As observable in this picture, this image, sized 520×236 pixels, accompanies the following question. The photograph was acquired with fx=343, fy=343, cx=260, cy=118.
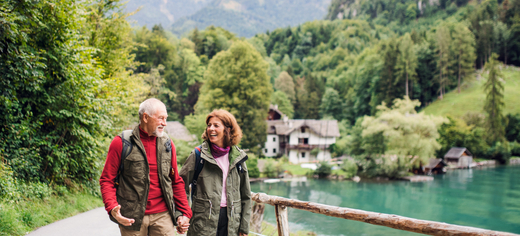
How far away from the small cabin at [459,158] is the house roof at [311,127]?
1390cm

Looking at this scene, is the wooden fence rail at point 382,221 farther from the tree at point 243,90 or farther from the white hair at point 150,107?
the tree at point 243,90

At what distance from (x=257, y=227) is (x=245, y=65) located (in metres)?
28.0

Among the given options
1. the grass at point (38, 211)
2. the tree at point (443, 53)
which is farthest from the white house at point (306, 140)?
the grass at point (38, 211)

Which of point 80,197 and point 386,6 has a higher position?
point 386,6

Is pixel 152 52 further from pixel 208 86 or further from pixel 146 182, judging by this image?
pixel 146 182

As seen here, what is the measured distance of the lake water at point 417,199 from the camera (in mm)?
18734

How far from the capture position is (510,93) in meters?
55.7

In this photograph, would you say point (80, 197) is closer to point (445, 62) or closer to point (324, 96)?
point (324, 96)

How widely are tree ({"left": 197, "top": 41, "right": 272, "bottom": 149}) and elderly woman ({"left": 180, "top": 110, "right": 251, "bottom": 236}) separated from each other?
2978cm

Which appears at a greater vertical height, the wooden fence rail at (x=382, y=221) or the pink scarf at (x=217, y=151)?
the pink scarf at (x=217, y=151)

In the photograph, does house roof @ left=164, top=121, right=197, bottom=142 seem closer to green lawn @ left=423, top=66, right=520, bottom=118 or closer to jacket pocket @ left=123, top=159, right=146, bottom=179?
jacket pocket @ left=123, top=159, right=146, bottom=179

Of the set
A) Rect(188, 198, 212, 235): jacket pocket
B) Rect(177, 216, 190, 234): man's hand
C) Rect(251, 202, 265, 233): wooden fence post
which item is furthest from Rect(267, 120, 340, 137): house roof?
Rect(177, 216, 190, 234): man's hand

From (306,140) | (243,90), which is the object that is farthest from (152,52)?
(306,140)

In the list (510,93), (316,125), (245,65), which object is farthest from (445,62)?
(245,65)
